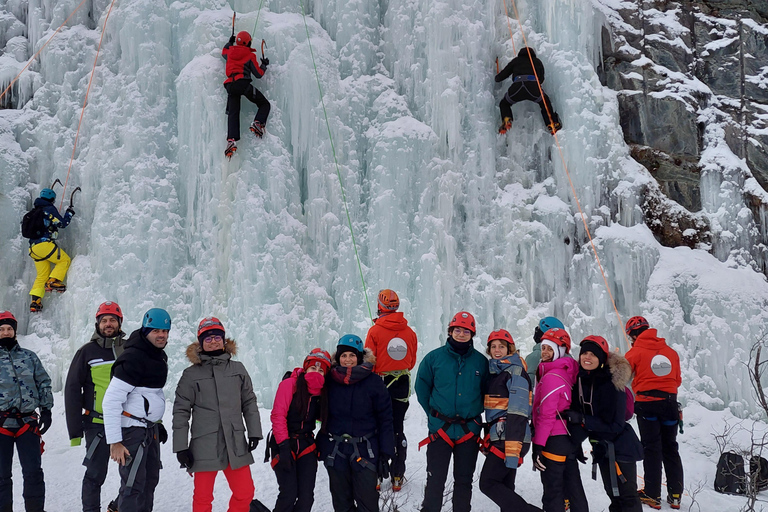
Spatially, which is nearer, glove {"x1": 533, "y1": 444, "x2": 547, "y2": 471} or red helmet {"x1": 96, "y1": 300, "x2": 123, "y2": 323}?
glove {"x1": 533, "y1": 444, "x2": 547, "y2": 471}

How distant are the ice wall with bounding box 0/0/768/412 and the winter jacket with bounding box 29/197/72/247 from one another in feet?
1.06

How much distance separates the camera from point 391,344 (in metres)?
4.93

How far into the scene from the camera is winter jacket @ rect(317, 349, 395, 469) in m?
3.94

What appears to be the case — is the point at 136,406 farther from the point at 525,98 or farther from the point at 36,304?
the point at 525,98

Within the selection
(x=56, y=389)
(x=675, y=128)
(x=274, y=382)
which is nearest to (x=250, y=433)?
(x=274, y=382)

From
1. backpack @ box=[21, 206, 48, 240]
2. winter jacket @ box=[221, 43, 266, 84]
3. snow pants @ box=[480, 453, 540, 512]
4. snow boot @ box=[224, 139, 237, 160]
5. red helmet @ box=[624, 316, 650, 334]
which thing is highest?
winter jacket @ box=[221, 43, 266, 84]

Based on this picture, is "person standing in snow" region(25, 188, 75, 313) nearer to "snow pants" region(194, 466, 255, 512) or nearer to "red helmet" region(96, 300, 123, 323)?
"red helmet" region(96, 300, 123, 323)

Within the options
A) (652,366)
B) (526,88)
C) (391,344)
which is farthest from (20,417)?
(526,88)

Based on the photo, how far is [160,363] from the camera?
12.8 feet

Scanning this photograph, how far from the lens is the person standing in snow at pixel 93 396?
13.8 ft

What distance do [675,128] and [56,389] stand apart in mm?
9876

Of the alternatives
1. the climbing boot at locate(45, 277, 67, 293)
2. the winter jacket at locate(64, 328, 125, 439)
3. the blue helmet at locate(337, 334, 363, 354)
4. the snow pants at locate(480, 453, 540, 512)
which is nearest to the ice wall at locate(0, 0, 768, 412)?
the climbing boot at locate(45, 277, 67, 293)

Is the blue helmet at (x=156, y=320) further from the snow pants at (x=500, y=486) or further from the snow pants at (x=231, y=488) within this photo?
the snow pants at (x=500, y=486)

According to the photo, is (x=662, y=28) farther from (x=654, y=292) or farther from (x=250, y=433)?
(x=250, y=433)
